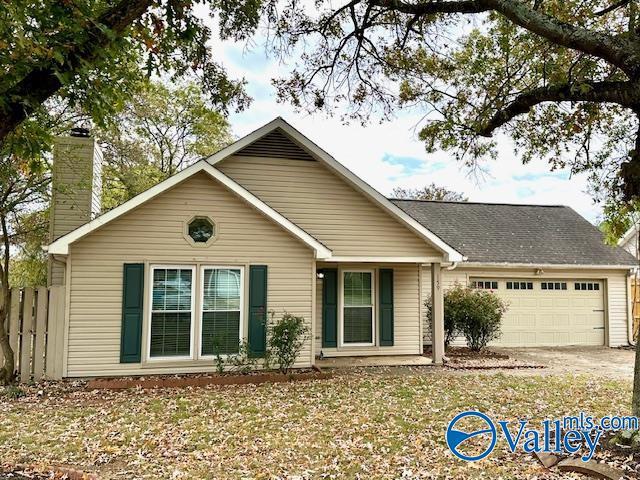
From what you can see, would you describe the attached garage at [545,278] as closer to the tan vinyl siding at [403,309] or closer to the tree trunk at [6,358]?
the tan vinyl siding at [403,309]

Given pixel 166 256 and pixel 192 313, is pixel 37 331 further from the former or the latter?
pixel 192 313

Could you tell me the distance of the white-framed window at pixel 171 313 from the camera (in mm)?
9328

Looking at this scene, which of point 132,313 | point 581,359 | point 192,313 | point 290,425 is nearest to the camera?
point 290,425

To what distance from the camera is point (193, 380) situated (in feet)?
29.0

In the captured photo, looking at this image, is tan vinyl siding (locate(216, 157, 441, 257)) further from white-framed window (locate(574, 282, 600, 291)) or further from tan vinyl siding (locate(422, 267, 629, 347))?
white-framed window (locate(574, 282, 600, 291))

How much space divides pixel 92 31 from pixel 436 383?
7553mm

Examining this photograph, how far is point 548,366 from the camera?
11336mm

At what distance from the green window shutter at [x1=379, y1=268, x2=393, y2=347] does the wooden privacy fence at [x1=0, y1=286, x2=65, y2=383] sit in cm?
673

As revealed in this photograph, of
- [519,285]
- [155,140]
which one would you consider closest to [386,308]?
[519,285]

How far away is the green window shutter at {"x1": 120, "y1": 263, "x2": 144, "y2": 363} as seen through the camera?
29.9ft

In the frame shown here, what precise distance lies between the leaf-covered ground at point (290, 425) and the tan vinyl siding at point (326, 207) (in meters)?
3.03

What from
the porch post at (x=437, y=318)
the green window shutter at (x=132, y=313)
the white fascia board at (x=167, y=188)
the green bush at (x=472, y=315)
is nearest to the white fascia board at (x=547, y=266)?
the green bush at (x=472, y=315)

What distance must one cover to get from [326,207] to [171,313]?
4054 millimetres

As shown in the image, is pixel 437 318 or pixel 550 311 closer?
pixel 437 318
